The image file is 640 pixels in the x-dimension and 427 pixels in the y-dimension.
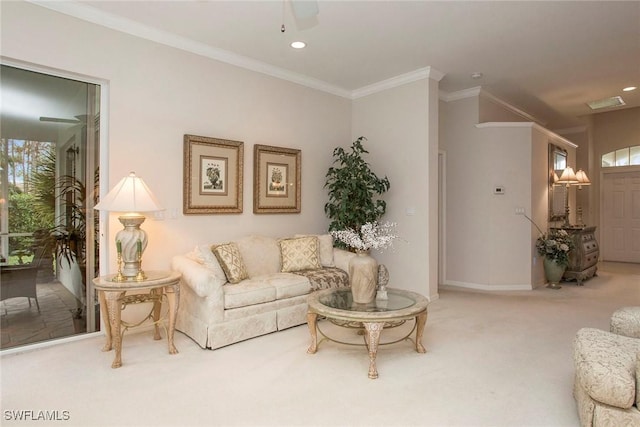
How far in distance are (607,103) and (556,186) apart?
178 centimetres

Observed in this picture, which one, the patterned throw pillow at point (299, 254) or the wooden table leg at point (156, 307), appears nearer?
the wooden table leg at point (156, 307)

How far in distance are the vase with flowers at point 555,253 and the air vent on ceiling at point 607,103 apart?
257 cm

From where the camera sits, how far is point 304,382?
2.62 meters

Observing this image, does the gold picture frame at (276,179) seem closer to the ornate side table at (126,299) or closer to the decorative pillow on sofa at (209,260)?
the decorative pillow on sofa at (209,260)

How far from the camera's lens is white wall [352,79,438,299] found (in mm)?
4914

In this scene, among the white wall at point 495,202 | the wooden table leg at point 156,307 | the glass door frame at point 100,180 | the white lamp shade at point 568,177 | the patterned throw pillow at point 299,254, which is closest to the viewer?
the wooden table leg at point 156,307

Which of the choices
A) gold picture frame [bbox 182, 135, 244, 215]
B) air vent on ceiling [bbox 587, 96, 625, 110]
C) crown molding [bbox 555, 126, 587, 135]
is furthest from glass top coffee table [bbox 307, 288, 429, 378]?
crown molding [bbox 555, 126, 587, 135]

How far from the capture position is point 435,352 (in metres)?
3.17

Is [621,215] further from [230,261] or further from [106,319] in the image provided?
[106,319]

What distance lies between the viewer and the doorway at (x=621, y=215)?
8250mm

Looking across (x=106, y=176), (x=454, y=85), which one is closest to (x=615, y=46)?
(x=454, y=85)

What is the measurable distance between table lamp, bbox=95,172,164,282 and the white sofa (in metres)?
0.44

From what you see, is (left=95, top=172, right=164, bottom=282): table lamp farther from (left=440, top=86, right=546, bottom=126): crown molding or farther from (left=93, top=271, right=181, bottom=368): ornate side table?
(left=440, top=86, right=546, bottom=126): crown molding

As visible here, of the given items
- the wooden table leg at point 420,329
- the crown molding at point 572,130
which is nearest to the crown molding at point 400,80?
the wooden table leg at point 420,329
